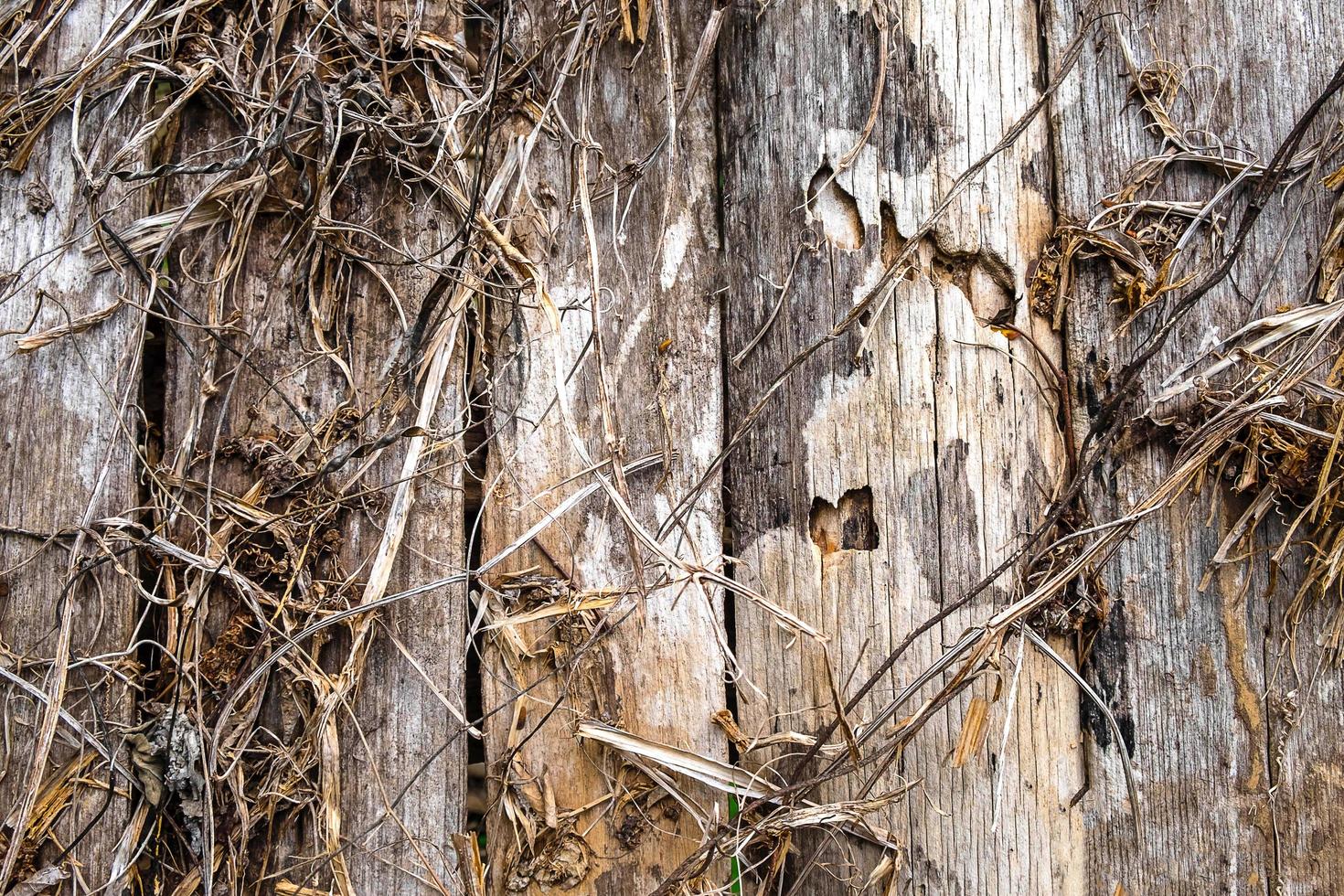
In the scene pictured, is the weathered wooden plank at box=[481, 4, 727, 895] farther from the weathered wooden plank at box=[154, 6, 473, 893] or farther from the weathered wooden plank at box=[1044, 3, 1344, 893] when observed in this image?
the weathered wooden plank at box=[1044, 3, 1344, 893]

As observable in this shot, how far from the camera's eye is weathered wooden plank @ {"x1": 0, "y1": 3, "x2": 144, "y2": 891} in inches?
50.8

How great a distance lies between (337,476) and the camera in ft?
4.41

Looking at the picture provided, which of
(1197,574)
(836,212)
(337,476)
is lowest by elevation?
(1197,574)

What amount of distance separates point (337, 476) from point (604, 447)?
41cm

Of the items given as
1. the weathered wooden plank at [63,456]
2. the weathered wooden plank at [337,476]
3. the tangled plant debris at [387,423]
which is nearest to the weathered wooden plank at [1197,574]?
the tangled plant debris at [387,423]

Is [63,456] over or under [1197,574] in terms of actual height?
over

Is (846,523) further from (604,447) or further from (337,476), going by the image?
(337,476)

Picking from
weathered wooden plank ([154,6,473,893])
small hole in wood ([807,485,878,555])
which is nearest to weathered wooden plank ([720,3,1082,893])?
small hole in wood ([807,485,878,555])

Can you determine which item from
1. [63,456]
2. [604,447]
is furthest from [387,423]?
[63,456]

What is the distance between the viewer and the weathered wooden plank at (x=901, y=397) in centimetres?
126

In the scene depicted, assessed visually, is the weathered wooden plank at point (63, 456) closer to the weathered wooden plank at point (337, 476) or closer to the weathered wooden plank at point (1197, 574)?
the weathered wooden plank at point (337, 476)

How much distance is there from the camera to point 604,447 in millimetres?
1376

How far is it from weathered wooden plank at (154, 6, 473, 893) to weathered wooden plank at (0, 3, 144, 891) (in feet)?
0.35

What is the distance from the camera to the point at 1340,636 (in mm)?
1265
